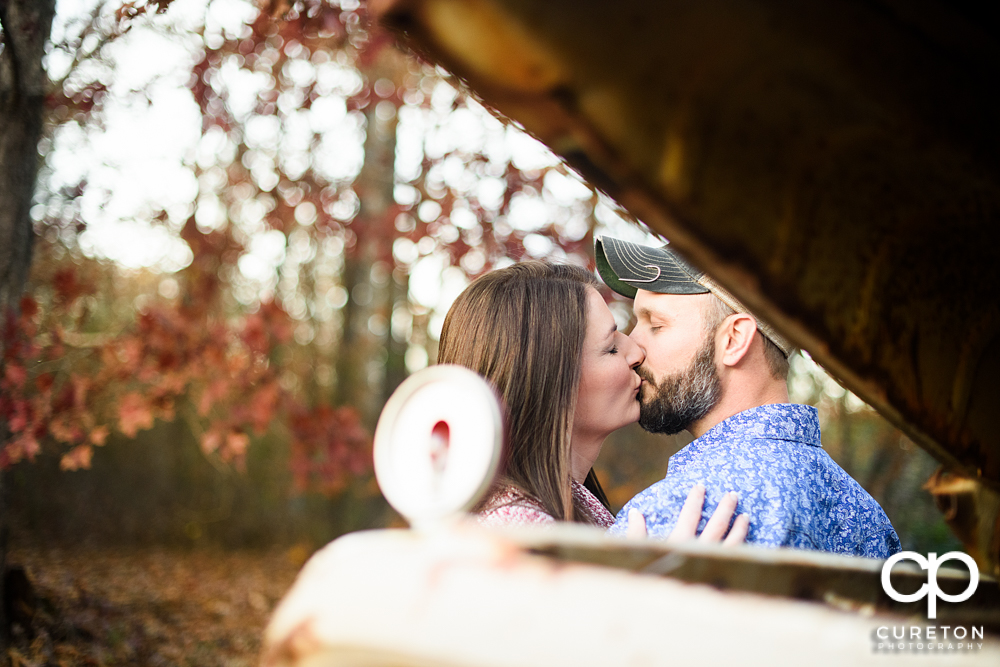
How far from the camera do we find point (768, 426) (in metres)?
2.29

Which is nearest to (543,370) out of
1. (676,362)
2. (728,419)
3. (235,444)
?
(676,362)

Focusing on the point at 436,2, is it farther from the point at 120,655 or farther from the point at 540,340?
the point at 120,655

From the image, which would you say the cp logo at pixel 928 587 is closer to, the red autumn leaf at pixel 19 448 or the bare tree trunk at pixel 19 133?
the red autumn leaf at pixel 19 448

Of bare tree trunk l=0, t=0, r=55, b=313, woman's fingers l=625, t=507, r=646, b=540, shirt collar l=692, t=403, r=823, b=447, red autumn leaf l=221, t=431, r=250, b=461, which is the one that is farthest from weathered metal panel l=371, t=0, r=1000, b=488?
red autumn leaf l=221, t=431, r=250, b=461

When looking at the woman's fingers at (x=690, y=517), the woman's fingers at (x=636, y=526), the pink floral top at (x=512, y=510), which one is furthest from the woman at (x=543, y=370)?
the woman's fingers at (x=690, y=517)

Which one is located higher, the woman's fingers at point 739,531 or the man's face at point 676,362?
the man's face at point 676,362

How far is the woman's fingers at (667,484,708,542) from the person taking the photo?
5.95ft

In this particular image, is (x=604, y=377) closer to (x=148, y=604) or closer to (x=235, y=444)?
(x=235, y=444)

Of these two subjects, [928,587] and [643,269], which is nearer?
[928,587]

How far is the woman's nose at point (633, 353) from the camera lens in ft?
8.33

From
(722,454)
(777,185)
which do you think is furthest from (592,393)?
(777,185)

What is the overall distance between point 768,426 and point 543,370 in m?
0.75

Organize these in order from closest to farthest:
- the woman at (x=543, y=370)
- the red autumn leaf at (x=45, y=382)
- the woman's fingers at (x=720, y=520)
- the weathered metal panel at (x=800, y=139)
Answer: the weathered metal panel at (x=800, y=139) → the woman's fingers at (x=720, y=520) → the woman at (x=543, y=370) → the red autumn leaf at (x=45, y=382)

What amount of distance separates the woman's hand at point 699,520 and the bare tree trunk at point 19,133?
376 centimetres
